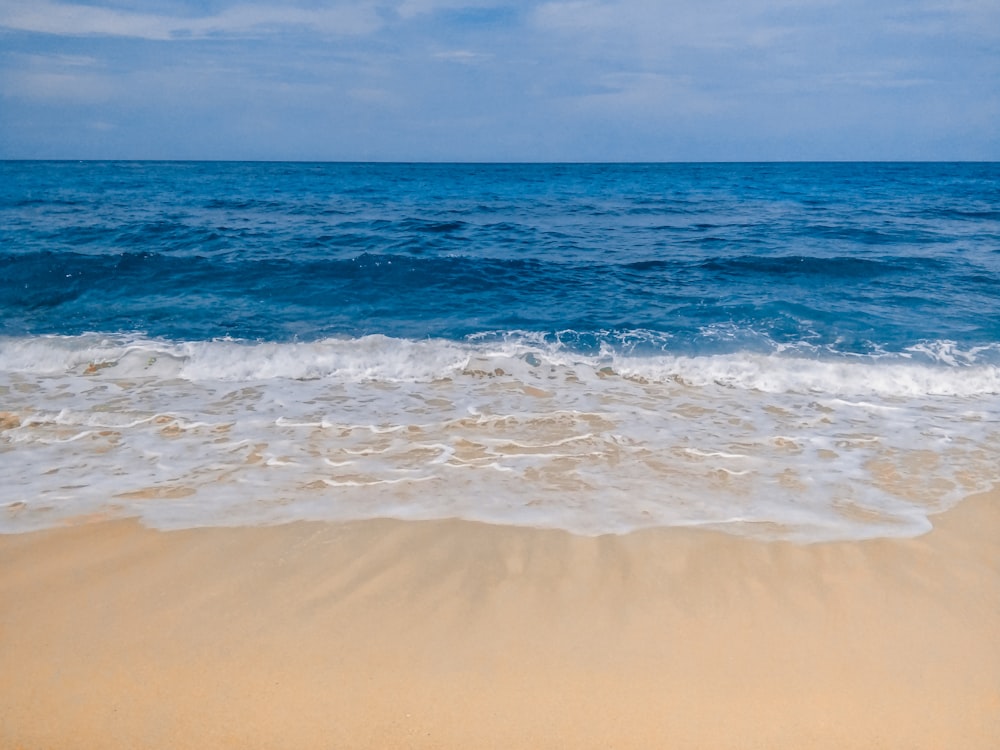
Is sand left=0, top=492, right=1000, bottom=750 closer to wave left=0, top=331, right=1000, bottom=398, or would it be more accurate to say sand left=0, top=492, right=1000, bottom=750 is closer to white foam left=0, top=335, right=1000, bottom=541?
white foam left=0, top=335, right=1000, bottom=541

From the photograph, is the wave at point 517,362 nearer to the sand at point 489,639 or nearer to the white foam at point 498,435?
the white foam at point 498,435

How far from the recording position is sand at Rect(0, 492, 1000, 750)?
2447 millimetres

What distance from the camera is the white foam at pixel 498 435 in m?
3.98

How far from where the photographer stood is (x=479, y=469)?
4516 millimetres

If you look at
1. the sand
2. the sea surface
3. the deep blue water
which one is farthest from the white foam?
the deep blue water

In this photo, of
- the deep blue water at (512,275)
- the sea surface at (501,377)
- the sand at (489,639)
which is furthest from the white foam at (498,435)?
the deep blue water at (512,275)

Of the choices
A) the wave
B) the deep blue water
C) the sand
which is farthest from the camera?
the deep blue water

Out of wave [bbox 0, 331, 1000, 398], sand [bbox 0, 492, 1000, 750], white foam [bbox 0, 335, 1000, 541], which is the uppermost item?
wave [bbox 0, 331, 1000, 398]

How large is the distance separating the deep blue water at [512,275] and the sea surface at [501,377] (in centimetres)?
9

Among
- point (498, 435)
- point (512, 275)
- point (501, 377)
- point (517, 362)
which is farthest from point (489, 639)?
Answer: point (512, 275)

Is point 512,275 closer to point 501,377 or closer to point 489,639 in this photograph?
point 501,377

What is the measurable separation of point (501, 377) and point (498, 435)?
1.68 meters

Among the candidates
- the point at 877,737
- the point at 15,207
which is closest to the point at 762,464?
the point at 877,737

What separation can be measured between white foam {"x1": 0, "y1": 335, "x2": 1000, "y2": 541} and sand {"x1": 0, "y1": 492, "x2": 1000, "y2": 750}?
0.33 metres
